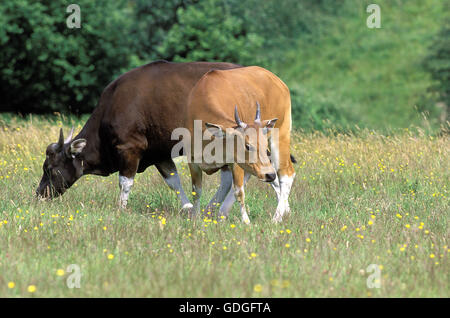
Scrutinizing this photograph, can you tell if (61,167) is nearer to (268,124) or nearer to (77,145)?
(77,145)

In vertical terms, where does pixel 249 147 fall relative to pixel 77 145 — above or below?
above

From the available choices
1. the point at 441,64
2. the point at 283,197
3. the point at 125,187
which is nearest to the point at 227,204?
the point at 283,197

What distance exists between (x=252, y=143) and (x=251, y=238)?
3.46 ft

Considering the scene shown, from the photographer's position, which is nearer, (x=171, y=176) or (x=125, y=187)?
(x=125, y=187)

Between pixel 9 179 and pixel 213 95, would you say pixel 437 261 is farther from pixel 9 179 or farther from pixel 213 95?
pixel 9 179

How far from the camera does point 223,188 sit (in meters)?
7.98

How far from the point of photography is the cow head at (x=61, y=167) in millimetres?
8555

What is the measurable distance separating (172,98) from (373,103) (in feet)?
67.7

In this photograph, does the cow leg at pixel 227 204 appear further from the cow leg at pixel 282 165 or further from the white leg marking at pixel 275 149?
the white leg marking at pixel 275 149

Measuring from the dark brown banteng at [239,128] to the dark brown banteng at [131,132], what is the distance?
0.48m

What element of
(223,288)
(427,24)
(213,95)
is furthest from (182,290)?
(427,24)

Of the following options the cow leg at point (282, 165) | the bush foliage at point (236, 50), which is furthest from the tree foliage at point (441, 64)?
the cow leg at point (282, 165)

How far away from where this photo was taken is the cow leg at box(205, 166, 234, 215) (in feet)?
25.9

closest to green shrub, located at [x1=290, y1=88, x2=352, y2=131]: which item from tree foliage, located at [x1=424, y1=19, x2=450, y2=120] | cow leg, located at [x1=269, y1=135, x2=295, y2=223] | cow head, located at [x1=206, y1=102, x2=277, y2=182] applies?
tree foliage, located at [x1=424, y1=19, x2=450, y2=120]
